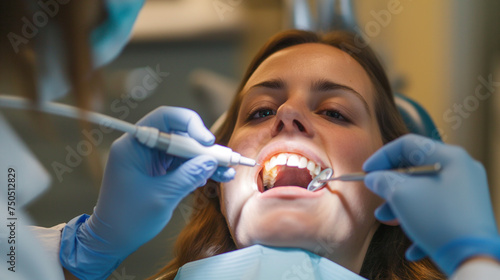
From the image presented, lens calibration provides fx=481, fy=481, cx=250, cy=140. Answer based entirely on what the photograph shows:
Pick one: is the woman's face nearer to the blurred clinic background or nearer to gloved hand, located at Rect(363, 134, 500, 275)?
gloved hand, located at Rect(363, 134, 500, 275)

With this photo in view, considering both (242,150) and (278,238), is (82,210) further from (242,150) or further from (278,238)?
(278,238)

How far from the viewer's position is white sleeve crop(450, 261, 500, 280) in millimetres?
849

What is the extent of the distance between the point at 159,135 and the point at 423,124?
1004mm

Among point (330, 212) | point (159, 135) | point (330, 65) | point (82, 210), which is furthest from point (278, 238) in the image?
point (82, 210)

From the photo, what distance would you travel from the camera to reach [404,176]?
102 centimetres

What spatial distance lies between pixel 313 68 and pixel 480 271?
2.37 ft

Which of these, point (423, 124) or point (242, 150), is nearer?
point (242, 150)

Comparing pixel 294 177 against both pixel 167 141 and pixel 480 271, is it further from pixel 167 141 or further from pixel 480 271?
pixel 480 271

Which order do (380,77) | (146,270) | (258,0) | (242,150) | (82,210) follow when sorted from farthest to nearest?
(258,0) < (146,270) < (380,77) < (82,210) < (242,150)
